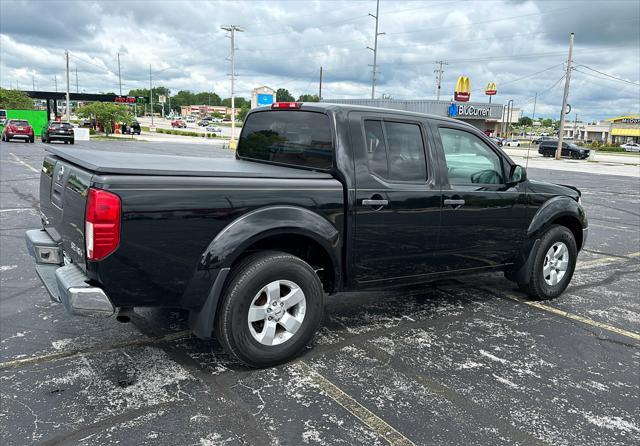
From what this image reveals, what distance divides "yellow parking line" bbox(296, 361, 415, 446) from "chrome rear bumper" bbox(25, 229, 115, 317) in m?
1.39

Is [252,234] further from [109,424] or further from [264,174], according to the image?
[109,424]

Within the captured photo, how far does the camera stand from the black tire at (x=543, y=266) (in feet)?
17.2

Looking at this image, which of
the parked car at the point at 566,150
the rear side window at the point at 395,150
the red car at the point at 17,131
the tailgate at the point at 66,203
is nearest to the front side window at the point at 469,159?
the rear side window at the point at 395,150

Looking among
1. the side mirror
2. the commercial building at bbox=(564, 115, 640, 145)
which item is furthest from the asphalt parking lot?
the commercial building at bbox=(564, 115, 640, 145)

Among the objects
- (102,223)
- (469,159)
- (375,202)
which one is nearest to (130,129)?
(469,159)

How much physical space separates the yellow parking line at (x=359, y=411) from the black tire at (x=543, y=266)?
2.77 meters

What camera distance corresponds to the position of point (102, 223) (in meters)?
2.94

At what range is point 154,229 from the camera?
10.1ft

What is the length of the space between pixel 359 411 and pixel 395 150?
206cm

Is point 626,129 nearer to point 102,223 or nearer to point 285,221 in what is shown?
point 285,221

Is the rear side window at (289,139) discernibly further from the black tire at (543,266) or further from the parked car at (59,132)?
the parked car at (59,132)

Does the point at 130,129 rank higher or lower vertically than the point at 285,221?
higher

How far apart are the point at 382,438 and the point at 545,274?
3262 mm

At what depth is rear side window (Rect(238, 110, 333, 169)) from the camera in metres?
4.06
